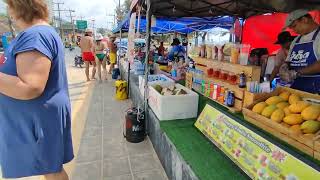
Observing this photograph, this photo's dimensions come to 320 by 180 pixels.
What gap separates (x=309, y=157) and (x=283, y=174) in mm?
332

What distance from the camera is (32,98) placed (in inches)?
53.6

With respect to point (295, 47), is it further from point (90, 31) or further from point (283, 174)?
point (90, 31)

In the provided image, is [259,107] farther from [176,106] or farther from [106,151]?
[106,151]

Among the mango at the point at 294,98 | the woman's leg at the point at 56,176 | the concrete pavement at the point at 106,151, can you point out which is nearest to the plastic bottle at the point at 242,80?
the mango at the point at 294,98

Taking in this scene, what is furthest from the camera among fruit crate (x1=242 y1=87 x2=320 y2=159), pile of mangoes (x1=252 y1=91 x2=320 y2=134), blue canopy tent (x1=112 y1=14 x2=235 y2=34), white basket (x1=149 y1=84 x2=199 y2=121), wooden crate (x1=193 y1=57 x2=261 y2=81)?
blue canopy tent (x1=112 y1=14 x2=235 y2=34)

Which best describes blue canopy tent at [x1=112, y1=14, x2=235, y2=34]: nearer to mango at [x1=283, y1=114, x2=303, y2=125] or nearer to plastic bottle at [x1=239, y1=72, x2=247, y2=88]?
plastic bottle at [x1=239, y1=72, x2=247, y2=88]

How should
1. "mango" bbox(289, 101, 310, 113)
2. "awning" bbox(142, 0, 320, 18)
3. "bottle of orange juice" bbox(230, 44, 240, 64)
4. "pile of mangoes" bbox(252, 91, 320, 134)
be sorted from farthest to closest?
"awning" bbox(142, 0, 320, 18) → "bottle of orange juice" bbox(230, 44, 240, 64) → "mango" bbox(289, 101, 310, 113) → "pile of mangoes" bbox(252, 91, 320, 134)

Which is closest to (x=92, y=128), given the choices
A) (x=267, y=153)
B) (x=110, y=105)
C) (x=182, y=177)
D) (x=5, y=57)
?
(x=110, y=105)

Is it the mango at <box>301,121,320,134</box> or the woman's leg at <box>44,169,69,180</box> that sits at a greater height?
the mango at <box>301,121,320,134</box>

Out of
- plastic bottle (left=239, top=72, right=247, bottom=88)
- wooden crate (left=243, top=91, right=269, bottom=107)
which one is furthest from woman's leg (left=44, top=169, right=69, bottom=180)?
plastic bottle (left=239, top=72, right=247, bottom=88)

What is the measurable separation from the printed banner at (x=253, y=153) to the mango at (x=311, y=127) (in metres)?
0.31

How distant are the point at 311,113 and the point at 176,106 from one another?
4.79 ft

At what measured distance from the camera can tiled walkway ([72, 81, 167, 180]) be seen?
→ 266 cm

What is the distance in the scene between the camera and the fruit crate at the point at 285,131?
1.61 metres
